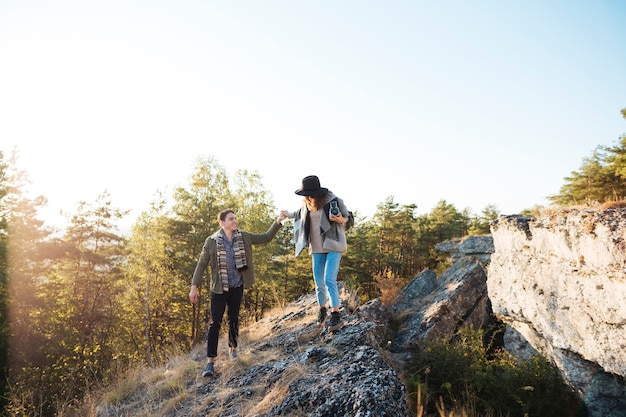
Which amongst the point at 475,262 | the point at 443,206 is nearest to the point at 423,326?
the point at 475,262

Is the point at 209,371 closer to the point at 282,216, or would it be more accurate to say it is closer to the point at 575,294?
the point at 282,216

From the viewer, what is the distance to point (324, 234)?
5.14m

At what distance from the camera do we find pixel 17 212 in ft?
63.3

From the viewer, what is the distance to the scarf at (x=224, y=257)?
535 cm

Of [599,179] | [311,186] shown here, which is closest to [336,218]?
[311,186]

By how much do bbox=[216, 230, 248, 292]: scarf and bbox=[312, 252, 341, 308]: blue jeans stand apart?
108 centimetres

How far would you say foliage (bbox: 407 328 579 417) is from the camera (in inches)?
292

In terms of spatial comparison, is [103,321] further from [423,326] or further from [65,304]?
[423,326]

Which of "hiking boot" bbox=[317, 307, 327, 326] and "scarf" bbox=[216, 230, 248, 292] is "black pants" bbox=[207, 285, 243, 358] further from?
"hiking boot" bbox=[317, 307, 327, 326]

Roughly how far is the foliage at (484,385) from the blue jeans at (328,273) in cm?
278

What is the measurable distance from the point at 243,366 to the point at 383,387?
2657 mm

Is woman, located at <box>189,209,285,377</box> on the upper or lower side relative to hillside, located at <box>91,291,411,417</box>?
upper

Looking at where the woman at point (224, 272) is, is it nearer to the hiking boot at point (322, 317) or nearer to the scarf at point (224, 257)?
the scarf at point (224, 257)

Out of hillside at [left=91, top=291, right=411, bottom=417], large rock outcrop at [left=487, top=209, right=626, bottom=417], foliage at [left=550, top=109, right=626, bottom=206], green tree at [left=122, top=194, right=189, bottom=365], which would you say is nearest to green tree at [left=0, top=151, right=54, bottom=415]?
green tree at [left=122, top=194, right=189, bottom=365]
